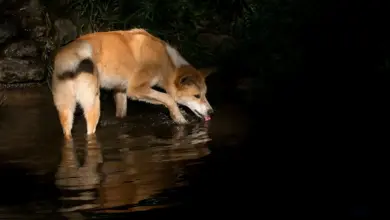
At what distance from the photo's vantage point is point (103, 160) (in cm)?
643

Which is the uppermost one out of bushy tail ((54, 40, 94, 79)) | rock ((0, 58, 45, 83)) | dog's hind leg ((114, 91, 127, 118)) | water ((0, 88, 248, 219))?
bushy tail ((54, 40, 94, 79))

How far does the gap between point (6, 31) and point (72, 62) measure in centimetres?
480

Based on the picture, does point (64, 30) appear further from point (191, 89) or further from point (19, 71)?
point (191, 89)

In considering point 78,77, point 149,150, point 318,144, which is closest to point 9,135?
point 78,77

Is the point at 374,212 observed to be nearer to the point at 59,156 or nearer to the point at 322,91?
the point at 59,156

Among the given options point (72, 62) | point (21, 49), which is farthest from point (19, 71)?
point (72, 62)

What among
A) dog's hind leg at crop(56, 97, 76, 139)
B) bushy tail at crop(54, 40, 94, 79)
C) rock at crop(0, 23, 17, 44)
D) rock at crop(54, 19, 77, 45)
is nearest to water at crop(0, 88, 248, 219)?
dog's hind leg at crop(56, 97, 76, 139)

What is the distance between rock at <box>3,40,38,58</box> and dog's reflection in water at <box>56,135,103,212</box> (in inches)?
182

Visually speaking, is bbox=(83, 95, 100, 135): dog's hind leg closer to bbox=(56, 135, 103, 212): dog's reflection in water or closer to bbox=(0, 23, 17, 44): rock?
bbox=(56, 135, 103, 212): dog's reflection in water

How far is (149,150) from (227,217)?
221 cm

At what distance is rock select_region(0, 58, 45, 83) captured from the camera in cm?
1130

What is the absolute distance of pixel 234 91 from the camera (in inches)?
421

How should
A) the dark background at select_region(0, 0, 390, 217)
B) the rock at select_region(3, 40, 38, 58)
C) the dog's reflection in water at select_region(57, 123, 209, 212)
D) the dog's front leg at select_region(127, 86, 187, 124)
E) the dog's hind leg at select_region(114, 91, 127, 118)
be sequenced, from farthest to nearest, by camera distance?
the rock at select_region(3, 40, 38, 58)
the dog's hind leg at select_region(114, 91, 127, 118)
the dog's front leg at select_region(127, 86, 187, 124)
the dark background at select_region(0, 0, 390, 217)
the dog's reflection in water at select_region(57, 123, 209, 212)

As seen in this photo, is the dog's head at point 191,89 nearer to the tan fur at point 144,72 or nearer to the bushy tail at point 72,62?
the tan fur at point 144,72
